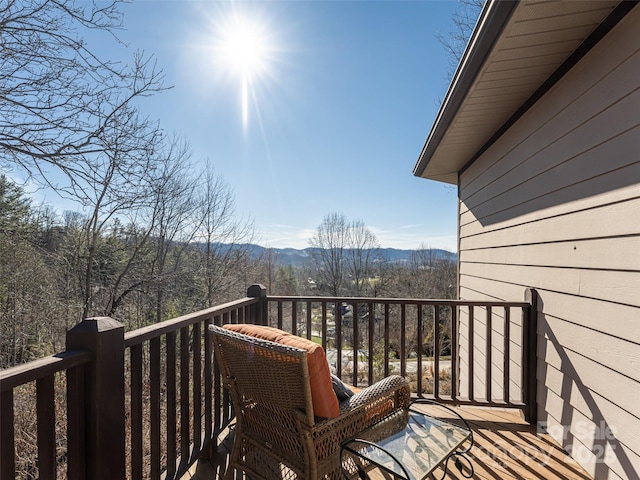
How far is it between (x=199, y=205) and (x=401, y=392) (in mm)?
12942

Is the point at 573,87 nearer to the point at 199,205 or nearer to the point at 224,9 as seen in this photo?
the point at 224,9

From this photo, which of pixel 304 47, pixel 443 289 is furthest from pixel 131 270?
pixel 443 289

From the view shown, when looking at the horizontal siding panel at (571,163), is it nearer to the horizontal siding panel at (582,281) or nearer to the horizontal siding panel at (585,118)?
the horizontal siding panel at (585,118)

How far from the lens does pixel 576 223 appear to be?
2.39 m

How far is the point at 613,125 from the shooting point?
2027 millimetres

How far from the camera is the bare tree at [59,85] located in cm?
408

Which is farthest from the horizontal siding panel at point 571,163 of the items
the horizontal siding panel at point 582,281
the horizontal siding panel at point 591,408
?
the horizontal siding panel at point 591,408

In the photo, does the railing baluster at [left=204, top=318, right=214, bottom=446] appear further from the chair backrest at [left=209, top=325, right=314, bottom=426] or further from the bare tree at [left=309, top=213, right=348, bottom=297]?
the bare tree at [left=309, top=213, right=348, bottom=297]

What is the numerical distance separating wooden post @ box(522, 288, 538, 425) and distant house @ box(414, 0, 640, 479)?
0.15ft

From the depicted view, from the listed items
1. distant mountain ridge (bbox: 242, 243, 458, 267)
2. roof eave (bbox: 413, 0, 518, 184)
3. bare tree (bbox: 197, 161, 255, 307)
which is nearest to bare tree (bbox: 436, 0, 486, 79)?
roof eave (bbox: 413, 0, 518, 184)

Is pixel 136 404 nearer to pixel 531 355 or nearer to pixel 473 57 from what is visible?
pixel 473 57

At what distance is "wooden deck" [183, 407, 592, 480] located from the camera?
2.18 metres

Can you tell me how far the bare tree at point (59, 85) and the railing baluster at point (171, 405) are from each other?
4.29m

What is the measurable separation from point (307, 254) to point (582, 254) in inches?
714
